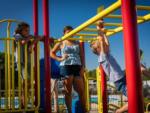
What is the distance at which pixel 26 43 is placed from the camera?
498 cm

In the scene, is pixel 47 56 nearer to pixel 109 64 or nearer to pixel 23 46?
pixel 23 46

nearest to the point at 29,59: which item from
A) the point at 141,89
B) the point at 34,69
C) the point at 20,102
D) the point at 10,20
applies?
the point at 34,69

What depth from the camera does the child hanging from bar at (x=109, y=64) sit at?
15.2ft

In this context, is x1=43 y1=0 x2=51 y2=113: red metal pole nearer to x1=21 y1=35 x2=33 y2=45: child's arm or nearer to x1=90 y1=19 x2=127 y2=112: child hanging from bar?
x1=21 y1=35 x2=33 y2=45: child's arm

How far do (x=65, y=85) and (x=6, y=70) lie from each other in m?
1.01

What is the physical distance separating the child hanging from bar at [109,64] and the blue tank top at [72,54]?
2.25 ft

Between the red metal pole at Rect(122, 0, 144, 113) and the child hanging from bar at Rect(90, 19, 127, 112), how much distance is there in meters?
2.32

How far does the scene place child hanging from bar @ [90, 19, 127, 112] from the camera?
4641mm

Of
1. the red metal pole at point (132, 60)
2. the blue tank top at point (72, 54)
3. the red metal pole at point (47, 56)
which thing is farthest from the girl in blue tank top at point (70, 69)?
the red metal pole at point (132, 60)

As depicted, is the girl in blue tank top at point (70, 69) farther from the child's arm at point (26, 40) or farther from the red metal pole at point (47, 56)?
the child's arm at point (26, 40)

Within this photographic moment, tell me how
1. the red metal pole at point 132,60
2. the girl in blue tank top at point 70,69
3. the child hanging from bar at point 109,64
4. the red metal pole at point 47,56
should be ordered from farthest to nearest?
1. the girl in blue tank top at point 70,69
2. the red metal pole at point 47,56
3. the child hanging from bar at point 109,64
4. the red metal pole at point 132,60

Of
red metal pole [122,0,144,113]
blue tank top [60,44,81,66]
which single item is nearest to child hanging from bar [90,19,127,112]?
blue tank top [60,44,81,66]

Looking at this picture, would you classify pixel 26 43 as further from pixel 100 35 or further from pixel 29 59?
pixel 100 35

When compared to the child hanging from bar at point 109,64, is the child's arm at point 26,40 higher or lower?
higher
